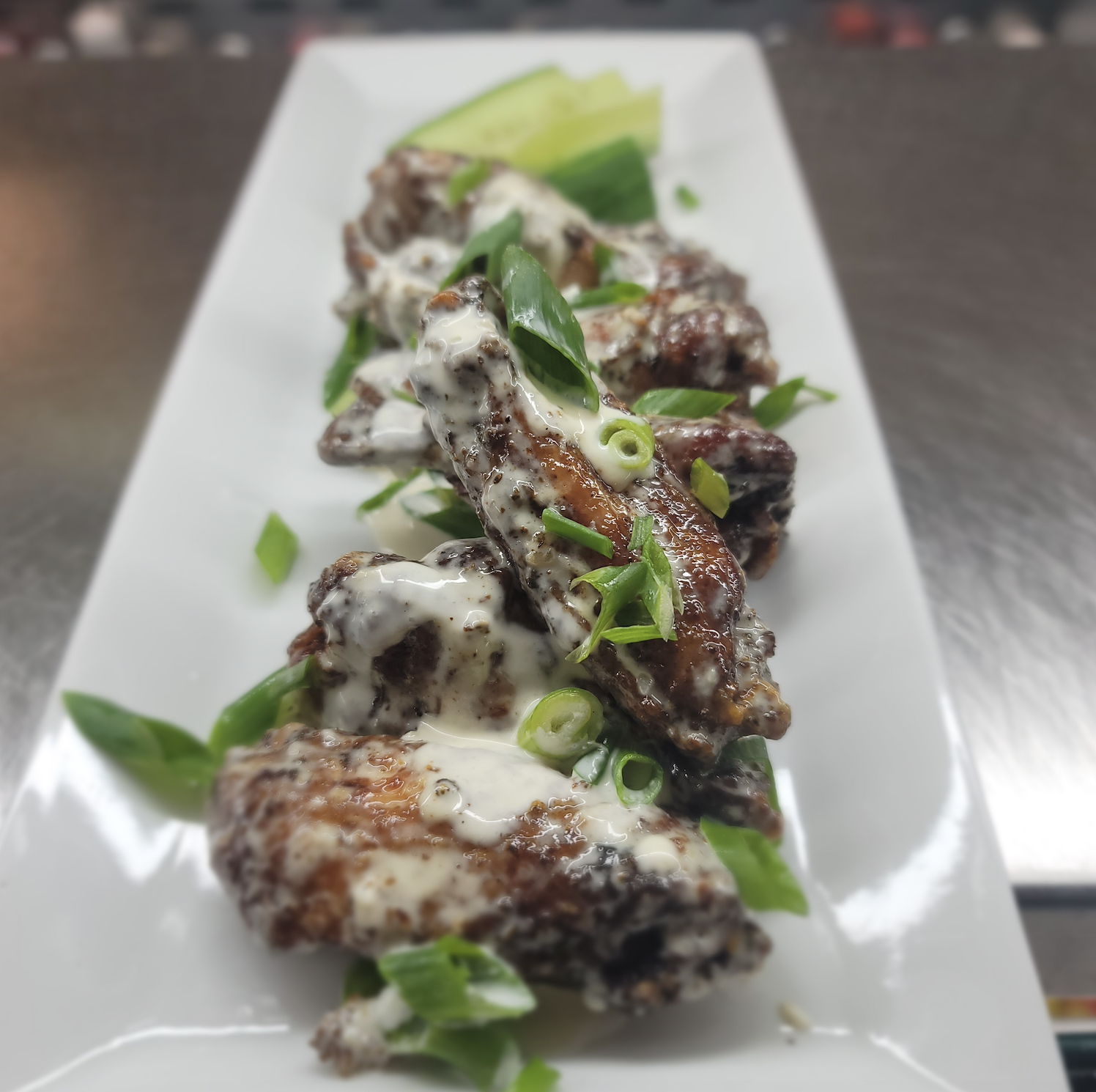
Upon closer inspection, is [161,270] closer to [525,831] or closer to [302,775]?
[302,775]

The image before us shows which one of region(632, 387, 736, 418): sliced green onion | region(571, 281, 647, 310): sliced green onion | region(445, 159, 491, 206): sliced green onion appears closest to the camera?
region(632, 387, 736, 418): sliced green onion

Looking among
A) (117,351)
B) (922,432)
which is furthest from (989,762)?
(117,351)

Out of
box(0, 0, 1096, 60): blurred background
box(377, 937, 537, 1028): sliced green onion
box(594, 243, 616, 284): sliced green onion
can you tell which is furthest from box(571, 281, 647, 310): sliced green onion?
box(0, 0, 1096, 60): blurred background

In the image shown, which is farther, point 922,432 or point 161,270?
point 161,270

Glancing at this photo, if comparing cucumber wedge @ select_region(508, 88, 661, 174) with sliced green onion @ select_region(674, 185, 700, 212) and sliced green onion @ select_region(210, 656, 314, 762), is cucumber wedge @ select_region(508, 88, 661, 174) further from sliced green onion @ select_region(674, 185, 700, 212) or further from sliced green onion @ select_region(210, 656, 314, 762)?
sliced green onion @ select_region(210, 656, 314, 762)

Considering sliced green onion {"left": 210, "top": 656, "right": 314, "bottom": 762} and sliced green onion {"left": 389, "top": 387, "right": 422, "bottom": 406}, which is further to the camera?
sliced green onion {"left": 389, "top": 387, "right": 422, "bottom": 406}

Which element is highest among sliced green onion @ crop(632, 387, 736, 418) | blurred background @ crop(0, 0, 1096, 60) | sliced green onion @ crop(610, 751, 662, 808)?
blurred background @ crop(0, 0, 1096, 60)

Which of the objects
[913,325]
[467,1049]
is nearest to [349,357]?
[467,1049]
